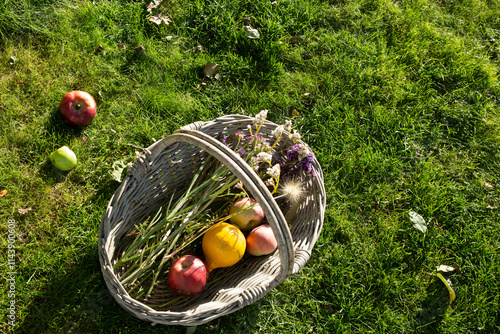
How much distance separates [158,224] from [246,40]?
2196 millimetres

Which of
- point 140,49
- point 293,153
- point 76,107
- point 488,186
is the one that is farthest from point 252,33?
point 488,186

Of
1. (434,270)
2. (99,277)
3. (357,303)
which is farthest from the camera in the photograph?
(434,270)

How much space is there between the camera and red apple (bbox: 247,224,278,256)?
2506 millimetres

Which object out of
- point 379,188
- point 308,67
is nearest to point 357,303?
point 379,188

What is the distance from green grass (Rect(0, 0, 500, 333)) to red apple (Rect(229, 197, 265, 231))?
60 centimetres

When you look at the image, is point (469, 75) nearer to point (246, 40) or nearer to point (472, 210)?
point (472, 210)

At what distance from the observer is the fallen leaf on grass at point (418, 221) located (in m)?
3.20

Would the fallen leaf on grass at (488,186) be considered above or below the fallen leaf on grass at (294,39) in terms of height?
below

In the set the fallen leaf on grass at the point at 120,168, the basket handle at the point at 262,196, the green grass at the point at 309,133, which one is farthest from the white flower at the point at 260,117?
the fallen leaf on grass at the point at 120,168

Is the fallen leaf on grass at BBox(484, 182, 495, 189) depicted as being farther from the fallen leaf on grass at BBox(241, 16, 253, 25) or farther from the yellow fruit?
the fallen leaf on grass at BBox(241, 16, 253, 25)

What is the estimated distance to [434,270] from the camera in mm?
3096

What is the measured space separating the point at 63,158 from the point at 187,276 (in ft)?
4.62

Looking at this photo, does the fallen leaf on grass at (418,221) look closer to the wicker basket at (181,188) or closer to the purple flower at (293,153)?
the wicker basket at (181,188)

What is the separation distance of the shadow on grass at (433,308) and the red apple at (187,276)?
1.74 metres
